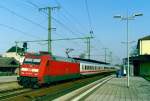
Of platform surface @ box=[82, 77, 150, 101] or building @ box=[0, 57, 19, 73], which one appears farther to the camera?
building @ box=[0, 57, 19, 73]

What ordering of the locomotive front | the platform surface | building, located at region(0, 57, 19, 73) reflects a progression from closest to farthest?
the platform surface → the locomotive front → building, located at region(0, 57, 19, 73)

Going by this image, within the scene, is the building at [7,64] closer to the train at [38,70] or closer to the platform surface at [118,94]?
the train at [38,70]

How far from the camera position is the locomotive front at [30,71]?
1076 inches

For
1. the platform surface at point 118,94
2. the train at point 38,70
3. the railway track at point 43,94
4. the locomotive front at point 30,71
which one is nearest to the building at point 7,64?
the train at point 38,70

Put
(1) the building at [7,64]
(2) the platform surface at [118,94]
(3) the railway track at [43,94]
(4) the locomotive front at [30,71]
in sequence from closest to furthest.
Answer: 1. (3) the railway track at [43,94]
2. (2) the platform surface at [118,94]
3. (4) the locomotive front at [30,71]
4. (1) the building at [7,64]

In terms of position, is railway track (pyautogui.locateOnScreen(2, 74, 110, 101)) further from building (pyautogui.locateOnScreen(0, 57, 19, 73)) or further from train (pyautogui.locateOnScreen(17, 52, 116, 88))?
building (pyautogui.locateOnScreen(0, 57, 19, 73))

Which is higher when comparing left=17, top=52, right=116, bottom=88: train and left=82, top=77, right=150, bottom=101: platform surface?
left=17, top=52, right=116, bottom=88: train

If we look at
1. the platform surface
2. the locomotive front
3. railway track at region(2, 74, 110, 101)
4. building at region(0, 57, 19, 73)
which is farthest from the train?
building at region(0, 57, 19, 73)

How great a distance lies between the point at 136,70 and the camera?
80.4 metres

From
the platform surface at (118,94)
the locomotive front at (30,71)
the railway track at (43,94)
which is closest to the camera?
the railway track at (43,94)

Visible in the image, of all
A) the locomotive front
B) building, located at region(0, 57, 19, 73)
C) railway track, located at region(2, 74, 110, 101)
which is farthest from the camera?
building, located at region(0, 57, 19, 73)

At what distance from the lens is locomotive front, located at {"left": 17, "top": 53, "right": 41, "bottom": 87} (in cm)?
2733

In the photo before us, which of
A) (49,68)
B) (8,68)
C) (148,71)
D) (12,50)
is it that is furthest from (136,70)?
(12,50)

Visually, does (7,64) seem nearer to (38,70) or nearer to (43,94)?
(38,70)
